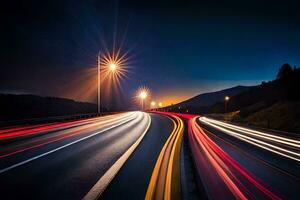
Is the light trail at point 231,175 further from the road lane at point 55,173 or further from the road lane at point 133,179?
the road lane at point 55,173

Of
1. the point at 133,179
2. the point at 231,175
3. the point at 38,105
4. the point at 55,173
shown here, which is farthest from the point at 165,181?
the point at 38,105

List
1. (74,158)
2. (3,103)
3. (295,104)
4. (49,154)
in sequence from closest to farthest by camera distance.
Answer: (74,158) → (49,154) → (295,104) → (3,103)

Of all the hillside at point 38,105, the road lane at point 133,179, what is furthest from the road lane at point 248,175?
the hillside at point 38,105

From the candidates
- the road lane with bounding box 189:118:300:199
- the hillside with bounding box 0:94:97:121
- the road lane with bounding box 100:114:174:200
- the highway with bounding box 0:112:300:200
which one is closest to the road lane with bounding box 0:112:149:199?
the highway with bounding box 0:112:300:200

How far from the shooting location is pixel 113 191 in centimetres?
577

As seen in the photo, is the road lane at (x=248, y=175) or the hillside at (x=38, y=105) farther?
the hillside at (x=38, y=105)

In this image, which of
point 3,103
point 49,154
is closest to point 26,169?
point 49,154

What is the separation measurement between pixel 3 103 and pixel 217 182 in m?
66.5

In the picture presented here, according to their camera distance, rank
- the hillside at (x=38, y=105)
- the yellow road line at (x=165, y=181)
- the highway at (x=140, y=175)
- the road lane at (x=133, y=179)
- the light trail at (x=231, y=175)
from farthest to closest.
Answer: the hillside at (x=38, y=105) < the light trail at (x=231, y=175) < the highway at (x=140, y=175) < the road lane at (x=133, y=179) < the yellow road line at (x=165, y=181)

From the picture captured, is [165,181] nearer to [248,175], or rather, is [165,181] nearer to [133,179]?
[133,179]

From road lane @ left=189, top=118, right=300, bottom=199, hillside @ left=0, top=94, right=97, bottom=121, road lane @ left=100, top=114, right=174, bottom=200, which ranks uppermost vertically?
hillside @ left=0, top=94, right=97, bottom=121

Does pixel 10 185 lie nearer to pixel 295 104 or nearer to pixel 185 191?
pixel 185 191

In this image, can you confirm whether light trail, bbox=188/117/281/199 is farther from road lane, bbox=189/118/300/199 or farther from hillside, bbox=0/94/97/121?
hillside, bbox=0/94/97/121

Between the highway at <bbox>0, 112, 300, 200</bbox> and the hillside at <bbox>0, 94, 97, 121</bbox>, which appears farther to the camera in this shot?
the hillside at <bbox>0, 94, 97, 121</bbox>
